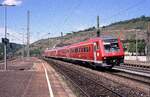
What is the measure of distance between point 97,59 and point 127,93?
16.6 metres

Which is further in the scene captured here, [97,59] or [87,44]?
[87,44]

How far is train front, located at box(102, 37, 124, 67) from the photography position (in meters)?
32.4

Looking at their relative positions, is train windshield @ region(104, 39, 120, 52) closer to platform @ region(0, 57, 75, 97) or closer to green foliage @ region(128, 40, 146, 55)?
platform @ region(0, 57, 75, 97)

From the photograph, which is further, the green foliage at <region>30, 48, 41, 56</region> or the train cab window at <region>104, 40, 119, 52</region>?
the green foliage at <region>30, 48, 41, 56</region>

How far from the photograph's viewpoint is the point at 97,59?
111 feet

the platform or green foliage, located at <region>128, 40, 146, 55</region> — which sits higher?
green foliage, located at <region>128, 40, 146, 55</region>

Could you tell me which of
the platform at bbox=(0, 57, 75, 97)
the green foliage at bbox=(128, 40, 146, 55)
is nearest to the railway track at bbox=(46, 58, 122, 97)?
the platform at bbox=(0, 57, 75, 97)

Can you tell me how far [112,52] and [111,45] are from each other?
872mm

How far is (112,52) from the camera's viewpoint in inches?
1287

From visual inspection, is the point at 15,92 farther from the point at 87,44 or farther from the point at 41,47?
the point at 41,47

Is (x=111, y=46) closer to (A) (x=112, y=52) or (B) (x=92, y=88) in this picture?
(A) (x=112, y=52)

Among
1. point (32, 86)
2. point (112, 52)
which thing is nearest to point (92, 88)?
point (32, 86)

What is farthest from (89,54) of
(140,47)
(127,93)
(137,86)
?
(140,47)

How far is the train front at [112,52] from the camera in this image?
1275 inches
